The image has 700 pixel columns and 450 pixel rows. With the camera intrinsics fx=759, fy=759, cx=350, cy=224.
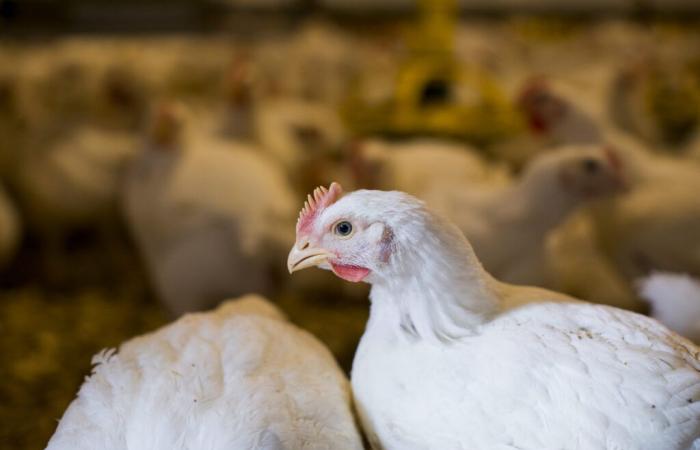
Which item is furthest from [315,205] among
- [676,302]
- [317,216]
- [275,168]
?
[275,168]

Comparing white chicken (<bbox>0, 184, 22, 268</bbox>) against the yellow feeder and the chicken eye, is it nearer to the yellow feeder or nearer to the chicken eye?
the yellow feeder

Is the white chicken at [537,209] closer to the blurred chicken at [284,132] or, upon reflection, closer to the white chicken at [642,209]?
the white chicken at [642,209]

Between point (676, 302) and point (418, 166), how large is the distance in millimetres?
1354

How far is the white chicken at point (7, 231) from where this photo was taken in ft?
8.66

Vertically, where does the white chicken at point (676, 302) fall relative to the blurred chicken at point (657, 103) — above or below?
below

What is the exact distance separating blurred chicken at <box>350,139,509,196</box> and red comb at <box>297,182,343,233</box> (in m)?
1.26

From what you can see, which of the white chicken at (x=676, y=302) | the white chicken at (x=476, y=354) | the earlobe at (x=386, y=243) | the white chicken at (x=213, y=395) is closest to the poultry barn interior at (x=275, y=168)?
the white chicken at (x=676, y=302)

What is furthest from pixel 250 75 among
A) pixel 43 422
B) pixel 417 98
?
pixel 43 422

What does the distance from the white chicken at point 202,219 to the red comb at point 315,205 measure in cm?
108

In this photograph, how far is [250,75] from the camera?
3100 millimetres

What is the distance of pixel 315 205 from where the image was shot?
112cm

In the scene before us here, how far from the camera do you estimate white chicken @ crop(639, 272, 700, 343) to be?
1378 millimetres

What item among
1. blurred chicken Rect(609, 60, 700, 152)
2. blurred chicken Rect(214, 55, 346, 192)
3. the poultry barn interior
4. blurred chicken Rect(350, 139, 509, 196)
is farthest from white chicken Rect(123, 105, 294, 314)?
blurred chicken Rect(609, 60, 700, 152)

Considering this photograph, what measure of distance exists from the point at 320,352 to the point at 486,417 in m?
0.43
